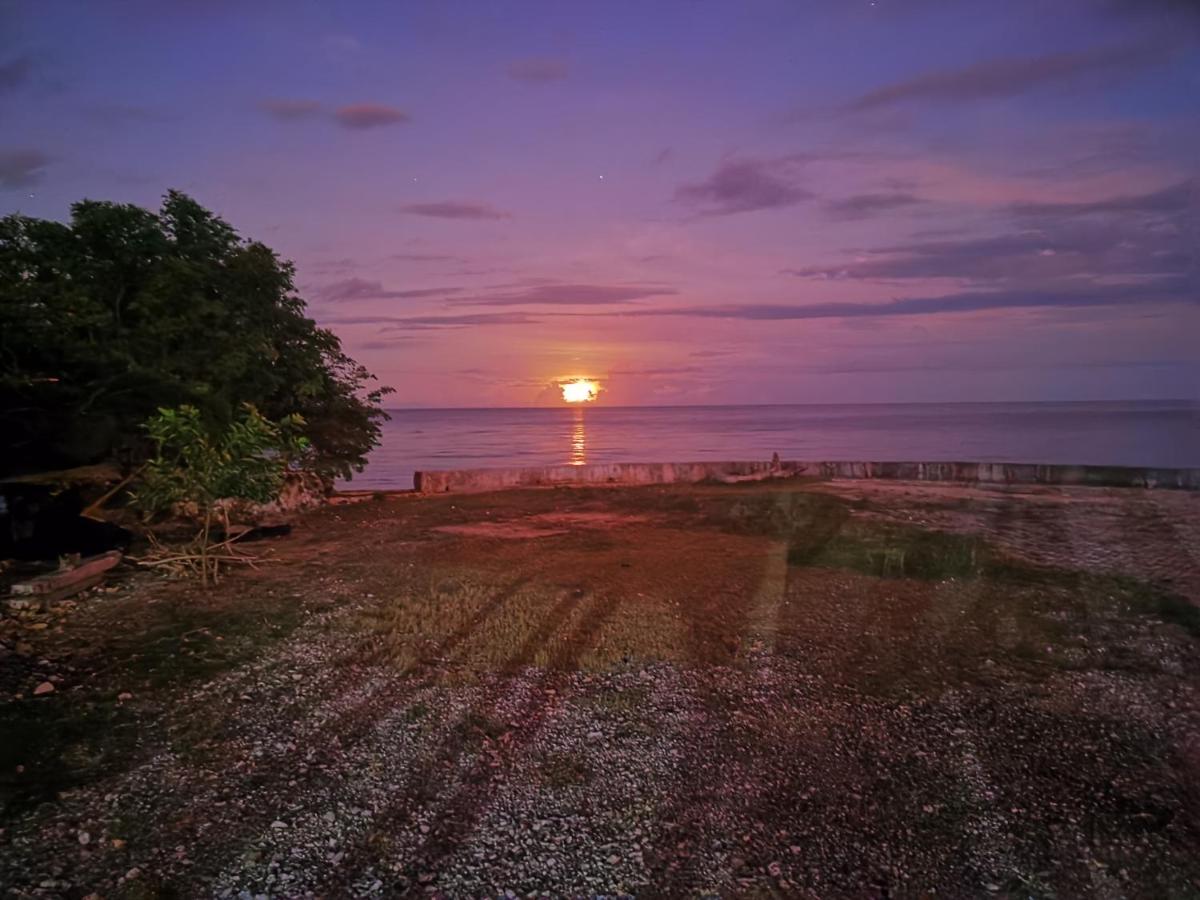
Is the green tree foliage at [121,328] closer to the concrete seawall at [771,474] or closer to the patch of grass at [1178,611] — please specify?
the concrete seawall at [771,474]

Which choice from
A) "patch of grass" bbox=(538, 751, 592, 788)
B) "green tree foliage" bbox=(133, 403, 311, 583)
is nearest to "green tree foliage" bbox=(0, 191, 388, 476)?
"green tree foliage" bbox=(133, 403, 311, 583)

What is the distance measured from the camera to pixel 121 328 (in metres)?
11.4

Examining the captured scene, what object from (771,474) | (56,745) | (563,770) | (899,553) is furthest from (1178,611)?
(771,474)

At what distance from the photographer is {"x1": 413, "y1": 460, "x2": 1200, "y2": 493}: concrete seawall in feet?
58.1

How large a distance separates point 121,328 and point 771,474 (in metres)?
14.1

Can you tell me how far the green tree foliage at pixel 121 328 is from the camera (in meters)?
10.8

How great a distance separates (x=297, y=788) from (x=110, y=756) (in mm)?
1272

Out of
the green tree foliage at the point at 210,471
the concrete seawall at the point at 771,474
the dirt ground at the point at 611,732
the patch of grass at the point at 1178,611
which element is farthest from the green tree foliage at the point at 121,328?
the patch of grass at the point at 1178,611

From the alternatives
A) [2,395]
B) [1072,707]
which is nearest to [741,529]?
[1072,707]

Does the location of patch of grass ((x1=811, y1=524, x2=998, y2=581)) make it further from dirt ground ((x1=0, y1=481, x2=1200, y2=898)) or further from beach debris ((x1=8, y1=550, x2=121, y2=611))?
beach debris ((x1=8, y1=550, x2=121, y2=611))

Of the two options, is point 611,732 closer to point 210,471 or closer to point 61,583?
point 210,471

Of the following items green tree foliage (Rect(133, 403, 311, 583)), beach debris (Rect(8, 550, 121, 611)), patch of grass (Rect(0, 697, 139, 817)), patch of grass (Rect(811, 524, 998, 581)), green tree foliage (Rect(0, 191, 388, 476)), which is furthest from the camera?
green tree foliage (Rect(0, 191, 388, 476))

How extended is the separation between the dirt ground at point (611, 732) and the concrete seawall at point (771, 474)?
318 inches

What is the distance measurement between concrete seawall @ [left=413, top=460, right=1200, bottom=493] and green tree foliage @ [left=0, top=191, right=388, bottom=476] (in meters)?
5.86
